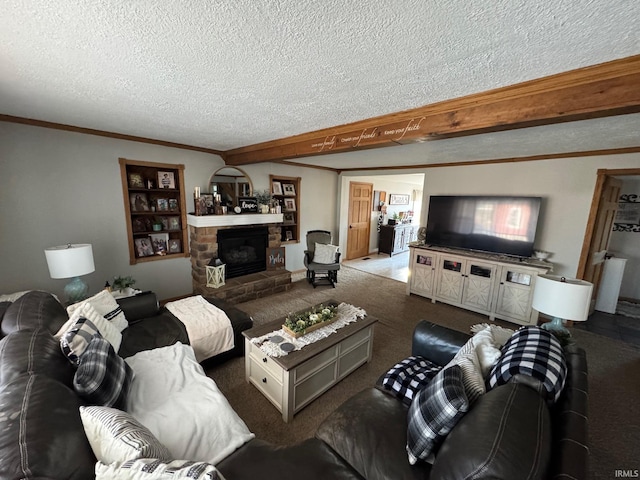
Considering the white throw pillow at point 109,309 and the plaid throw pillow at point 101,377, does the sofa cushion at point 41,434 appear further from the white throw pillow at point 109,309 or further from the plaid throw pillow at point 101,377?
the white throw pillow at point 109,309

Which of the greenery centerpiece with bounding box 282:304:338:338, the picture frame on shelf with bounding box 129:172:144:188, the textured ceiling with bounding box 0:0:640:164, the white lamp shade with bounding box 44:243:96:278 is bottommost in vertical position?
the greenery centerpiece with bounding box 282:304:338:338

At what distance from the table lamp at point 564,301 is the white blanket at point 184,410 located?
2.16m

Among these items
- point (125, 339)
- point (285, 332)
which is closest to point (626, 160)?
point (285, 332)

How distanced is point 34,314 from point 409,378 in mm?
2474

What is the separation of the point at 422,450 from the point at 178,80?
2.36 m

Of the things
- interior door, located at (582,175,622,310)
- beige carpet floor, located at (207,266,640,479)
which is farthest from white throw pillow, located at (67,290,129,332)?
interior door, located at (582,175,622,310)

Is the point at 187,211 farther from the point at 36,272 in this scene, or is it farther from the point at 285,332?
the point at 285,332

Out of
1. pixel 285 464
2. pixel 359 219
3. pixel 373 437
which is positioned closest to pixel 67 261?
pixel 285 464

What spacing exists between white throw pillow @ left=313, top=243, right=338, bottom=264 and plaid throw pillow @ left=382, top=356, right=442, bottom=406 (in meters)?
2.93

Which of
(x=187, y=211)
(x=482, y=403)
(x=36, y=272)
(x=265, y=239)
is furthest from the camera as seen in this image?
(x=265, y=239)

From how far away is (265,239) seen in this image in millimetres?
4633

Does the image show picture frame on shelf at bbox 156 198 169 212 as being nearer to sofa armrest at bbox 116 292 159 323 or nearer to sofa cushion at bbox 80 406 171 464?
sofa armrest at bbox 116 292 159 323

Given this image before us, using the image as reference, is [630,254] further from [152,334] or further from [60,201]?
[60,201]

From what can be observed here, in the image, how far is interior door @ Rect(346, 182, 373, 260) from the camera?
6355 millimetres
